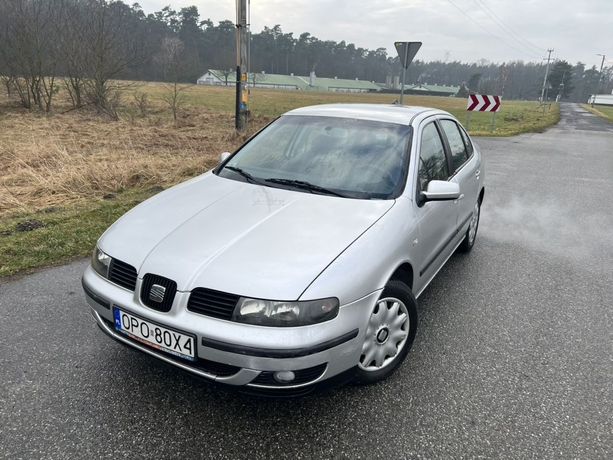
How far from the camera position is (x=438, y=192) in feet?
9.57

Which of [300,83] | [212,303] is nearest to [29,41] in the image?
[212,303]

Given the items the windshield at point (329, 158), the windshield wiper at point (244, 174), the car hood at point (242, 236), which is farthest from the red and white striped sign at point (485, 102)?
the car hood at point (242, 236)

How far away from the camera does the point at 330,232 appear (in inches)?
95.7

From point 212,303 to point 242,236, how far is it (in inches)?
17.9

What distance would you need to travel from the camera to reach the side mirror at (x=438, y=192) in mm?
2924

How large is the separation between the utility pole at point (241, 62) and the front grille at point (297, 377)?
34.0ft

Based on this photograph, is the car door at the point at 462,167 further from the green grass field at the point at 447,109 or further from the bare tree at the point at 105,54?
the bare tree at the point at 105,54

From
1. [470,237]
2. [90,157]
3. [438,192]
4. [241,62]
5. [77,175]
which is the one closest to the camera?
[438,192]

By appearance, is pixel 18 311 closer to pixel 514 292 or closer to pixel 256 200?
pixel 256 200

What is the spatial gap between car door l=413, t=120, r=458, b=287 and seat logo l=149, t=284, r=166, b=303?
61.5 inches

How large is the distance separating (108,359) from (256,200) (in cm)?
137

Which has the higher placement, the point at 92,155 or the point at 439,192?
the point at 439,192

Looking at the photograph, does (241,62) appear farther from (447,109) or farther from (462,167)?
(447,109)

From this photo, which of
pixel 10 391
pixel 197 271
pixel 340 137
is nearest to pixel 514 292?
pixel 340 137
